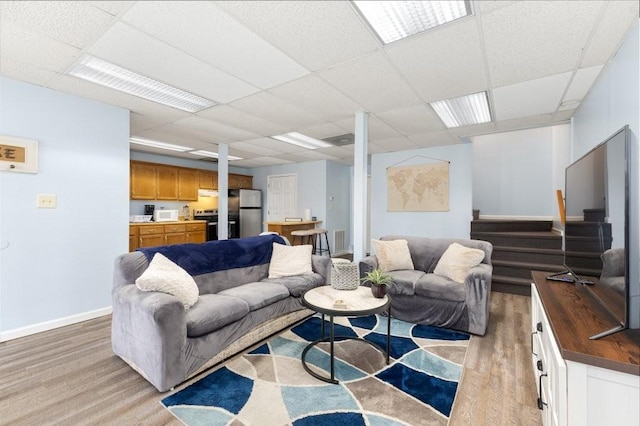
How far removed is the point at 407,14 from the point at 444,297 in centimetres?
256

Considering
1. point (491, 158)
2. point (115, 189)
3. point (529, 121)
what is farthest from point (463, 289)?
point (491, 158)

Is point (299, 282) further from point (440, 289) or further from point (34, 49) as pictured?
point (34, 49)

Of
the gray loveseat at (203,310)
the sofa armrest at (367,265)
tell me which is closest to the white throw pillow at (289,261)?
the gray loveseat at (203,310)

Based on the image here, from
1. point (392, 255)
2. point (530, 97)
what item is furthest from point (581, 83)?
point (392, 255)

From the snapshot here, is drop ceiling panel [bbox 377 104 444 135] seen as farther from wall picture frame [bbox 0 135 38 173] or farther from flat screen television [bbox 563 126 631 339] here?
wall picture frame [bbox 0 135 38 173]

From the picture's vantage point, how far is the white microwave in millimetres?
5578

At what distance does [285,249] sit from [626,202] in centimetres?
288

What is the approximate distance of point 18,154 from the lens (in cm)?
274

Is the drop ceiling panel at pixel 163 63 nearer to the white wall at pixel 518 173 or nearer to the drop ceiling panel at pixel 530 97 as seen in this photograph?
the drop ceiling panel at pixel 530 97

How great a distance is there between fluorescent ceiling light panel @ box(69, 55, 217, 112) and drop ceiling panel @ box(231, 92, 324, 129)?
41 cm

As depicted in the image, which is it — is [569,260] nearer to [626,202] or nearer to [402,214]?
[626,202]

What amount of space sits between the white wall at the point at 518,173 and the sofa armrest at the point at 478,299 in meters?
3.67

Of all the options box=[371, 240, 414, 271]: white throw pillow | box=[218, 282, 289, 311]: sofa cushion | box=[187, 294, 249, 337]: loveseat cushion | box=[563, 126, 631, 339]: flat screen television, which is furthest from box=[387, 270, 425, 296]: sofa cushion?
box=[187, 294, 249, 337]: loveseat cushion

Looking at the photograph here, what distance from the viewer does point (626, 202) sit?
1354 millimetres
